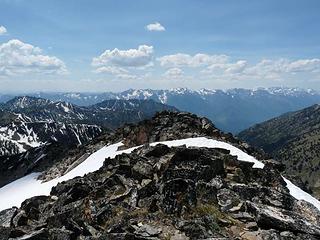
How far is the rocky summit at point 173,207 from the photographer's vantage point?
75.9 feet

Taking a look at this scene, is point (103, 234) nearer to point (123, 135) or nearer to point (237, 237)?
point (237, 237)

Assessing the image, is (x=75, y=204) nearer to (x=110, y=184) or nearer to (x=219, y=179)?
(x=110, y=184)

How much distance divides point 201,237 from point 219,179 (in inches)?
396

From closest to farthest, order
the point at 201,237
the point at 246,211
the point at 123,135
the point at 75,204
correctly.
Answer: the point at 201,237 < the point at 246,211 < the point at 75,204 < the point at 123,135

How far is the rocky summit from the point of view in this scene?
2314cm

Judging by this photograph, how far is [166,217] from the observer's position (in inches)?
987

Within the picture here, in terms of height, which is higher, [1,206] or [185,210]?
[185,210]

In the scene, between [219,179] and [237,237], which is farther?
[219,179]

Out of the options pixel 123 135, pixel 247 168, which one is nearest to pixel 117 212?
pixel 247 168

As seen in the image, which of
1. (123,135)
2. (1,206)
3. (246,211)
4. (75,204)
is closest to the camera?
(246,211)

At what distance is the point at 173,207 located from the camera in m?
25.9

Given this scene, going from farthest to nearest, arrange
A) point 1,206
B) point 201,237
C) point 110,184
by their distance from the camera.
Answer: point 1,206 < point 110,184 < point 201,237

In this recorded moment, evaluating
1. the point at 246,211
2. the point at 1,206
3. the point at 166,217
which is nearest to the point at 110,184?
the point at 166,217

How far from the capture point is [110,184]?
111ft
